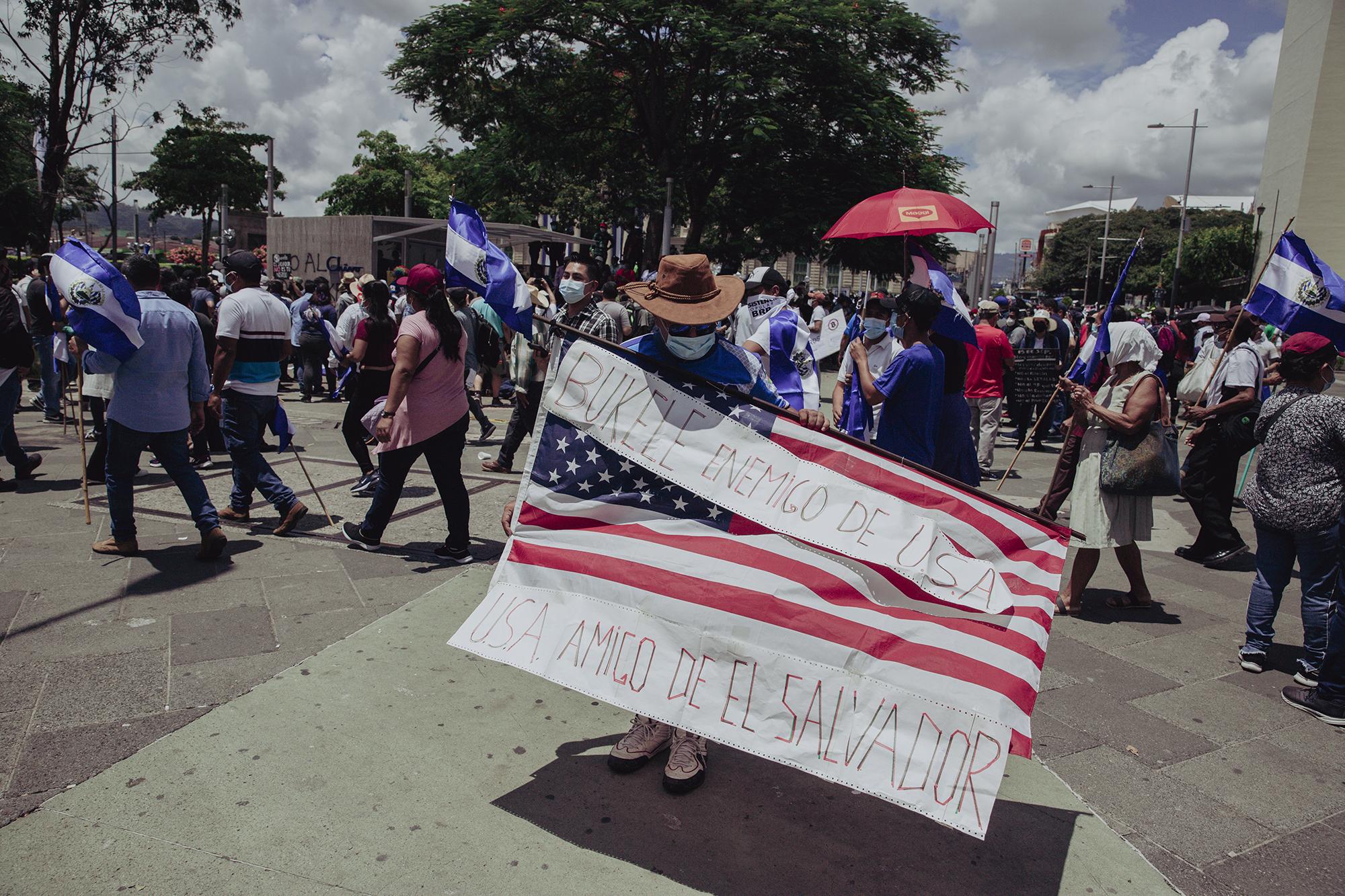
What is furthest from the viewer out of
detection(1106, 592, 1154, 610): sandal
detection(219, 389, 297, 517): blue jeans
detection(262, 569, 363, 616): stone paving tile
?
detection(219, 389, 297, 517): blue jeans

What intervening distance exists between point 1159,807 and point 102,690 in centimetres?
410

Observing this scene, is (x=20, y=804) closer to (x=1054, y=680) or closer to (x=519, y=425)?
(x=1054, y=680)

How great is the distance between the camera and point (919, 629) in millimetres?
2730

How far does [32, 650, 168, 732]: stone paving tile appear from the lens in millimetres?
3443

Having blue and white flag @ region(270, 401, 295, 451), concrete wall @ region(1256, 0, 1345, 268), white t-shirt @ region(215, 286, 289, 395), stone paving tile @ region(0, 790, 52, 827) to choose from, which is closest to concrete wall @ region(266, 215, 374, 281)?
blue and white flag @ region(270, 401, 295, 451)

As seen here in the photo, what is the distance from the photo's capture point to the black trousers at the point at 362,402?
675 cm

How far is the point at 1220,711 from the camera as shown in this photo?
4.09 meters

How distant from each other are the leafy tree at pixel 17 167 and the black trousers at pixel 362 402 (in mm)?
21250

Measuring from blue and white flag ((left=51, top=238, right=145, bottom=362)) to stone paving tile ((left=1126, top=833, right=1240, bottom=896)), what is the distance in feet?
17.2

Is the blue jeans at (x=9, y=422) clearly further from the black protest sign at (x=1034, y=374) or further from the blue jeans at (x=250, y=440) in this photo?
the black protest sign at (x=1034, y=374)

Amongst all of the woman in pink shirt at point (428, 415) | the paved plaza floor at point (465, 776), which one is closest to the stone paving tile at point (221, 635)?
the paved plaza floor at point (465, 776)

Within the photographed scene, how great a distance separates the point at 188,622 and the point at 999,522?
12.3ft

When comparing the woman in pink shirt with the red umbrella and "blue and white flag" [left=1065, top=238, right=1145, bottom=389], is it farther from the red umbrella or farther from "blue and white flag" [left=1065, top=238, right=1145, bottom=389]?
"blue and white flag" [left=1065, top=238, right=1145, bottom=389]

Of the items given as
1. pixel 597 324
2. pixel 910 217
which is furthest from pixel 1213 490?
pixel 597 324
